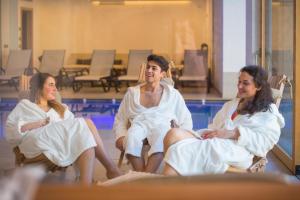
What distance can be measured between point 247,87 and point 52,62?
6421 mm

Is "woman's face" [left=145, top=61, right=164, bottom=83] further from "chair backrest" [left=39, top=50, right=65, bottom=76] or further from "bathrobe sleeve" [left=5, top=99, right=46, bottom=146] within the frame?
"chair backrest" [left=39, top=50, right=65, bottom=76]

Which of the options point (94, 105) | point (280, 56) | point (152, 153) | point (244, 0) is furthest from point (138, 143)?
point (94, 105)

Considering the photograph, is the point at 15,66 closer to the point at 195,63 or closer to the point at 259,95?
the point at 195,63

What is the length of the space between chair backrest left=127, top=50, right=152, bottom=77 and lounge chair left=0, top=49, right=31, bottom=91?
1.60 metres

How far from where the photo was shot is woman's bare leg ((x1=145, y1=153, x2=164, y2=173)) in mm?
4266

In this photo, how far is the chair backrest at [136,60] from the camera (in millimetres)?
9469

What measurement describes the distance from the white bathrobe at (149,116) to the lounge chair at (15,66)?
179 inches

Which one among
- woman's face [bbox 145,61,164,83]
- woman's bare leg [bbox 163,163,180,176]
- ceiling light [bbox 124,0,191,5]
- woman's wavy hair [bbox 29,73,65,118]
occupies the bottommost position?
woman's bare leg [bbox 163,163,180,176]

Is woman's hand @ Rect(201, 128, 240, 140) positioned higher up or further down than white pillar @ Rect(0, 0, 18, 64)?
further down

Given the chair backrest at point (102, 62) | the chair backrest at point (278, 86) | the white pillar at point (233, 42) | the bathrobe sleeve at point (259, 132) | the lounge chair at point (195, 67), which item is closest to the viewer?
the bathrobe sleeve at point (259, 132)

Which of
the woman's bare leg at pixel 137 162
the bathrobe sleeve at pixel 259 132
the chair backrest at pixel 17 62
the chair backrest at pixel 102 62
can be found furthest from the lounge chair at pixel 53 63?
the bathrobe sleeve at pixel 259 132

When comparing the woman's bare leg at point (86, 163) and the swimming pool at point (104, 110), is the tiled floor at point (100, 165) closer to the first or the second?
the woman's bare leg at point (86, 163)

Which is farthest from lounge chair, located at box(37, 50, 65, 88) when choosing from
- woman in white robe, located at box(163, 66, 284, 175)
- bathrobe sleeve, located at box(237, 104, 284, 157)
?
bathrobe sleeve, located at box(237, 104, 284, 157)

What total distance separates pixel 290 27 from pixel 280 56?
76 centimetres
